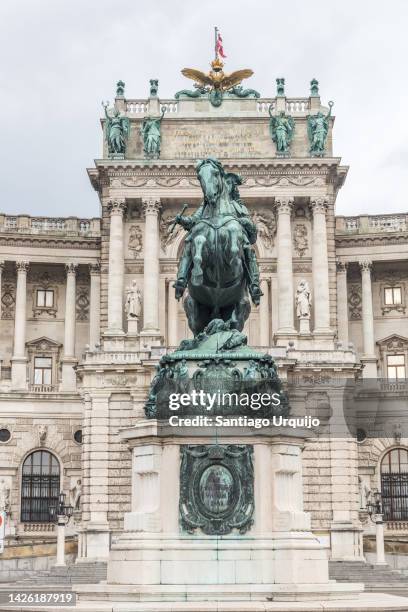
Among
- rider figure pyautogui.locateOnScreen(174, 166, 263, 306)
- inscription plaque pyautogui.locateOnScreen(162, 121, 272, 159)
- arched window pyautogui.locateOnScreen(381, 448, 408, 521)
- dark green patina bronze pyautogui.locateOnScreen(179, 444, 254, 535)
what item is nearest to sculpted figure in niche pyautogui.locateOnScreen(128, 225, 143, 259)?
inscription plaque pyautogui.locateOnScreen(162, 121, 272, 159)

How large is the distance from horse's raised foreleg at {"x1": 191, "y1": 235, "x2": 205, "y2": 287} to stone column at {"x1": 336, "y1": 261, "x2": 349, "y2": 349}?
4171 centimetres

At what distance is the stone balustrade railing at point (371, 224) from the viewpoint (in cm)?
6406

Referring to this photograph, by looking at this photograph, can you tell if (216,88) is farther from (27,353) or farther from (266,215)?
(27,353)

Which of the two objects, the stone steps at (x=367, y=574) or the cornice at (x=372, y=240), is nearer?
the stone steps at (x=367, y=574)

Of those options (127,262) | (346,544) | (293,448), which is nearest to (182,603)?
(293,448)

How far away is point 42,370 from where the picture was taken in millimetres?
63656

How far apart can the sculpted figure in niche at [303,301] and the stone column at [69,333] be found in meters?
13.2

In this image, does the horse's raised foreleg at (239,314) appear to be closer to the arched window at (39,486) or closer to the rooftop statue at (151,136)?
the rooftop statue at (151,136)

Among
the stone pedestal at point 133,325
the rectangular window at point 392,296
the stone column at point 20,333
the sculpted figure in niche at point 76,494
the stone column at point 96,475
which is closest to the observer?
the stone column at point 96,475

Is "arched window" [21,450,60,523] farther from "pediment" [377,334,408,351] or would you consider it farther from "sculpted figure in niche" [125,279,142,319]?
"pediment" [377,334,408,351]

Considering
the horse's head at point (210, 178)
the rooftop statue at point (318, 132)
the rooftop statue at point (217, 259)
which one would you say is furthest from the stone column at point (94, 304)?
the horse's head at point (210, 178)

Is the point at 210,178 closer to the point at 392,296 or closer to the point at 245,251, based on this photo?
the point at 245,251

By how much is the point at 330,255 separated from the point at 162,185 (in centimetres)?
979

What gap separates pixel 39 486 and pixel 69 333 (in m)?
8.77
